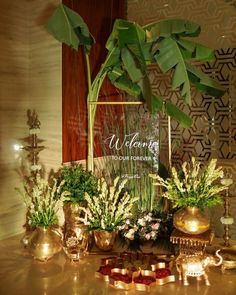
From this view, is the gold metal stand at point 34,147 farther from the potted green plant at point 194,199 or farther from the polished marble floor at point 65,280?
the potted green plant at point 194,199

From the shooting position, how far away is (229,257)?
5.31ft

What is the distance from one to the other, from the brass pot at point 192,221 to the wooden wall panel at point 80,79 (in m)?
0.60

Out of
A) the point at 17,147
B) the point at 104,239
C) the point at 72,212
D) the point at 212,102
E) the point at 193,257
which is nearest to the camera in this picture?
the point at 193,257

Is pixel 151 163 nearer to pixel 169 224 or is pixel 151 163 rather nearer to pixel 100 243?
pixel 169 224

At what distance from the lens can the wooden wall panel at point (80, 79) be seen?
1.92 m

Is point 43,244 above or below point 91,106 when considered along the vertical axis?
below

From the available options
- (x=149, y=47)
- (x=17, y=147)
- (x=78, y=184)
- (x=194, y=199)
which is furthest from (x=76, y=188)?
(x=149, y=47)

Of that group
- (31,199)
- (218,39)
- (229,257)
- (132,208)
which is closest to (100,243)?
(132,208)

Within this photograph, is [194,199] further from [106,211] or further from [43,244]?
[43,244]

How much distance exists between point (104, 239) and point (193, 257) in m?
0.41

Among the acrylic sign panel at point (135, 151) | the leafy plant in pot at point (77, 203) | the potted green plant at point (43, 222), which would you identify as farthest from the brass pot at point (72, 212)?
the acrylic sign panel at point (135, 151)

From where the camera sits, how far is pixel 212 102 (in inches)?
Result: 81.1

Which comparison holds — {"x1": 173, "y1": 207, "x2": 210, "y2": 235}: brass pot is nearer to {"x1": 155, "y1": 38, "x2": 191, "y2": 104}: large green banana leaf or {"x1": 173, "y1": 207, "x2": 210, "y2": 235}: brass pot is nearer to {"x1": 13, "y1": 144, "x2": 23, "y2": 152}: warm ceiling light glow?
{"x1": 155, "y1": 38, "x2": 191, "y2": 104}: large green banana leaf

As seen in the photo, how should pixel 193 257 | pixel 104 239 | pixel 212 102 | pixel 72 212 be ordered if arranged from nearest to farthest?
1. pixel 193 257
2. pixel 104 239
3. pixel 72 212
4. pixel 212 102
